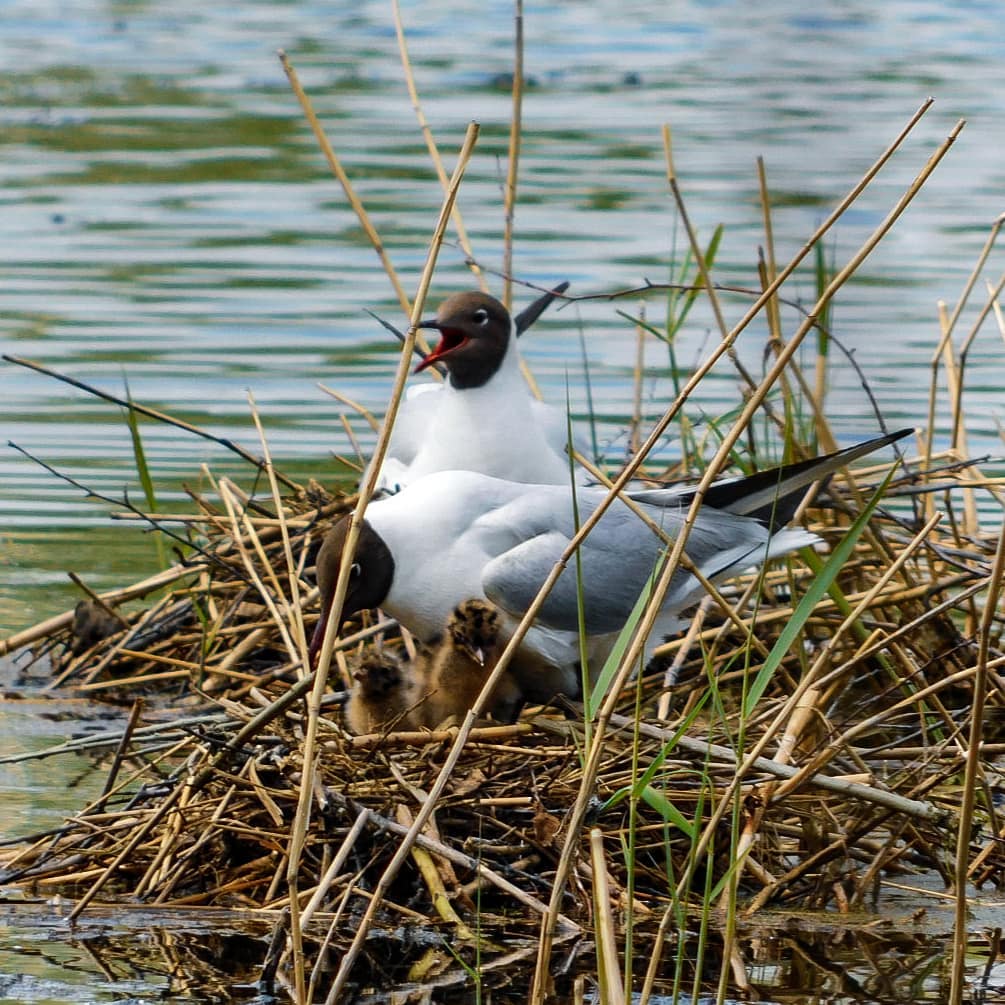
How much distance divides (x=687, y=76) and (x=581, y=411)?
1065 cm

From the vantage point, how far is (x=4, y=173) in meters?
13.8

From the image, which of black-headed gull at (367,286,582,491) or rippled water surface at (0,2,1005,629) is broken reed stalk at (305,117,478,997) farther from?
black-headed gull at (367,286,582,491)

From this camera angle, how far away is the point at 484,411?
5.87m

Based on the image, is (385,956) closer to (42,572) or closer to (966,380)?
(42,572)

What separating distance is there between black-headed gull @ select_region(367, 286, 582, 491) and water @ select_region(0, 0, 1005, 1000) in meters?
0.57

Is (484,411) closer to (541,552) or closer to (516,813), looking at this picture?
(541,552)

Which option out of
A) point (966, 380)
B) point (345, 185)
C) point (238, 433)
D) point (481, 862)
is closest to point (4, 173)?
point (238, 433)

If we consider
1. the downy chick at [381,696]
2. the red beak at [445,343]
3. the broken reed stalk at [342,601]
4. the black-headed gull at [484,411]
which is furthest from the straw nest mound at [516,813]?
the red beak at [445,343]

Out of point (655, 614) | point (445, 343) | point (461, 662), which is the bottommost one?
point (461, 662)

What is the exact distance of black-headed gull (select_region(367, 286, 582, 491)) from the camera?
5855mm

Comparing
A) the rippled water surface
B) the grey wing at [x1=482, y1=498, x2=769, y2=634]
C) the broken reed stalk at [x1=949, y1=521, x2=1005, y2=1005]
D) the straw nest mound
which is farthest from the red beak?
the broken reed stalk at [x1=949, y1=521, x2=1005, y2=1005]

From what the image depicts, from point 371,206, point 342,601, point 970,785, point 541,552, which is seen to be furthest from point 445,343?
point 371,206

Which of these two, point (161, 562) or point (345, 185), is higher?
point (345, 185)

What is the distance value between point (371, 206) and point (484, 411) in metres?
A: 6.79
